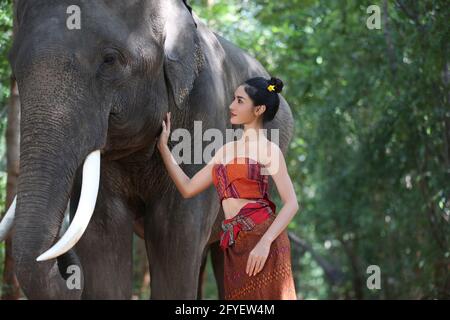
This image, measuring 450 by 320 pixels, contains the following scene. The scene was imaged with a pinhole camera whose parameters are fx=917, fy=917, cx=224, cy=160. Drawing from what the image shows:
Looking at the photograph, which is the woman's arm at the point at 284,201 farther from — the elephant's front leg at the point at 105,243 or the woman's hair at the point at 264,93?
the elephant's front leg at the point at 105,243

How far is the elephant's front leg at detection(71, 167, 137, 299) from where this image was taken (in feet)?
20.2

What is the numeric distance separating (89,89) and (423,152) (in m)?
9.28

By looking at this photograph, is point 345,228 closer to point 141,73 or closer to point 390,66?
point 390,66

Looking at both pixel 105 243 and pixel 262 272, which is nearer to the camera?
pixel 262 272

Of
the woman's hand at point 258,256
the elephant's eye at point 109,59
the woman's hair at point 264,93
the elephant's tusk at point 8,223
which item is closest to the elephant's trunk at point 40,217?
the elephant's tusk at point 8,223

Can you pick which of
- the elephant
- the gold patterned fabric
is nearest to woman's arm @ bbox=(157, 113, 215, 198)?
the elephant

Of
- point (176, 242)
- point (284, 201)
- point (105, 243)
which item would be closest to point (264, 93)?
point (284, 201)

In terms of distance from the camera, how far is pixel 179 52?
18.9 ft

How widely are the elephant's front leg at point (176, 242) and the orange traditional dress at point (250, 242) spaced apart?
1.10 m

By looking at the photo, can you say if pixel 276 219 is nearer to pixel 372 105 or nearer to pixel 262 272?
pixel 262 272

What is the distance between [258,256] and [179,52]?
1.61 metres

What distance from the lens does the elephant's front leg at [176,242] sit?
607 cm
